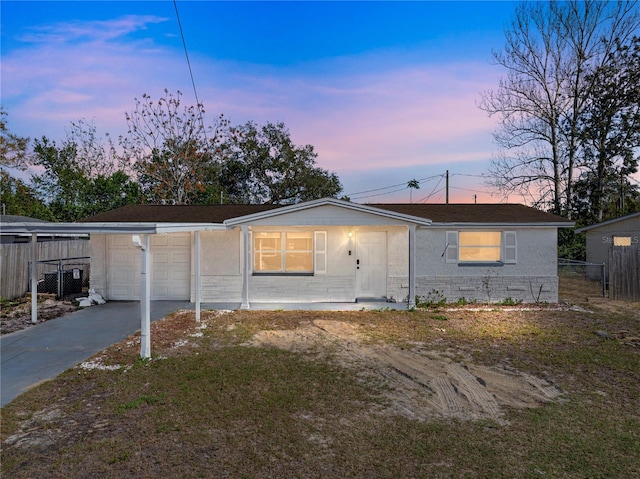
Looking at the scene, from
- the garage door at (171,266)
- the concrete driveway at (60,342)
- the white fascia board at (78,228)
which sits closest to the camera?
the concrete driveway at (60,342)

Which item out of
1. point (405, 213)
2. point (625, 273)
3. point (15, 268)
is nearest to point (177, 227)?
point (405, 213)

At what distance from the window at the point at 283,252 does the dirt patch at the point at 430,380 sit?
412 cm

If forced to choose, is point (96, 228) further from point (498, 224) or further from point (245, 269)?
point (498, 224)

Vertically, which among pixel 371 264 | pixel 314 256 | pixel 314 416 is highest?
pixel 314 256

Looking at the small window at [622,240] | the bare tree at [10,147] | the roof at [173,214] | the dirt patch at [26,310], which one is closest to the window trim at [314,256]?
the roof at [173,214]

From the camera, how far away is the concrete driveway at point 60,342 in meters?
5.81

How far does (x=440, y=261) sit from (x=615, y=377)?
6524 millimetres

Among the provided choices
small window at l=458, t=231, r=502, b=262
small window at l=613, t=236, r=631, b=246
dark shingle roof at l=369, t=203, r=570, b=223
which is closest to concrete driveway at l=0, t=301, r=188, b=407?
dark shingle roof at l=369, t=203, r=570, b=223

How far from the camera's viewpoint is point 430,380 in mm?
5785

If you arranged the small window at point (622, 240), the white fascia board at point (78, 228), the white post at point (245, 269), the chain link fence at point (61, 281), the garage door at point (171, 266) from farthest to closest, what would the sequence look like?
the small window at point (622, 240) < the chain link fence at point (61, 281) < the garage door at point (171, 266) < the white post at point (245, 269) < the white fascia board at point (78, 228)

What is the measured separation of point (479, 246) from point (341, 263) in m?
4.35

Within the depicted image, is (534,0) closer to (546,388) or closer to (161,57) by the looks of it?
(161,57)

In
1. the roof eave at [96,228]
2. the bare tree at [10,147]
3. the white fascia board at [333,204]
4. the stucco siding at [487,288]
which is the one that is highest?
the bare tree at [10,147]

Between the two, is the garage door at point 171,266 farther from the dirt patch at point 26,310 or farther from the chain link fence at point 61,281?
the chain link fence at point 61,281
